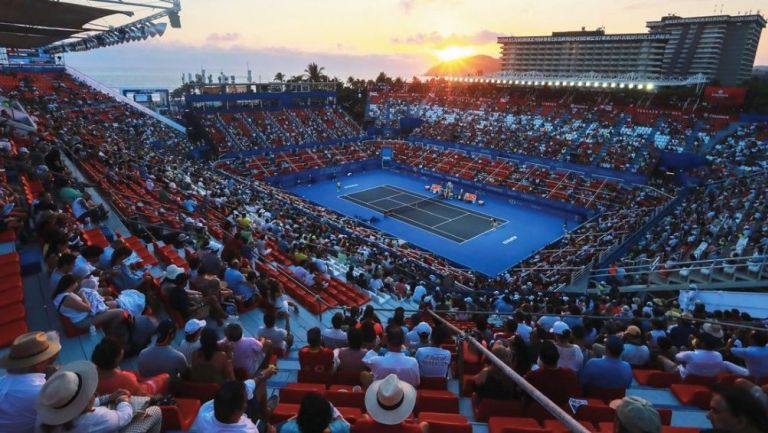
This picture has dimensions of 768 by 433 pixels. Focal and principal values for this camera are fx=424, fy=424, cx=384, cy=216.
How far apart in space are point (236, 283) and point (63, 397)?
215 inches

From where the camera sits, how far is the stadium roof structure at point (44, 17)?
1369 centimetres

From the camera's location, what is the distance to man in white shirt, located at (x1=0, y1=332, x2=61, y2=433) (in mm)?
3262

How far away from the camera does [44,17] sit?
15602 millimetres

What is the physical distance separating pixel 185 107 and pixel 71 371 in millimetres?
51965

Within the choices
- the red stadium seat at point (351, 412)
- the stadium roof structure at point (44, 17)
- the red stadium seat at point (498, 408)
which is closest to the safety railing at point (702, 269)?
the red stadium seat at point (498, 408)

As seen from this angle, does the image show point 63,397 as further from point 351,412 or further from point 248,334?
point 248,334

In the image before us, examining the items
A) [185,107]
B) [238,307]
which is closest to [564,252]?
[238,307]

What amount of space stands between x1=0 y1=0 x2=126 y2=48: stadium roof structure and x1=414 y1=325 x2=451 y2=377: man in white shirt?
15.8m

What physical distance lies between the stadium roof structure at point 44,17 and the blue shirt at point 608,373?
57.6ft

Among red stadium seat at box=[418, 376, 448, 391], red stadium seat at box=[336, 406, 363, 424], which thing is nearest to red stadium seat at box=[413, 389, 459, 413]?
red stadium seat at box=[418, 376, 448, 391]

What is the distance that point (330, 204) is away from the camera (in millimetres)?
36812

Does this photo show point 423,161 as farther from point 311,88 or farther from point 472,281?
point 472,281

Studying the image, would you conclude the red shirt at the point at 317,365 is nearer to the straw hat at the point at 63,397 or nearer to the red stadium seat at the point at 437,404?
the red stadium seat at the point at 437,404

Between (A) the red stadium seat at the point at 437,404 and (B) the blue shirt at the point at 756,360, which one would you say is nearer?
(A) the red stadium seat at the point at 437,404
